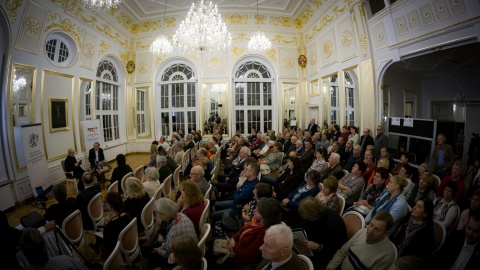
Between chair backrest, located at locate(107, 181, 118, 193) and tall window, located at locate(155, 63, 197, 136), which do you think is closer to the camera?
chair backrest, located at locate(107, 181, 118, 193)

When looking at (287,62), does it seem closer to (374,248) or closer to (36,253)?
(374,248)

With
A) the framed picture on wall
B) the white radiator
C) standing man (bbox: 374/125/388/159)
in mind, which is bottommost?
the white radiator

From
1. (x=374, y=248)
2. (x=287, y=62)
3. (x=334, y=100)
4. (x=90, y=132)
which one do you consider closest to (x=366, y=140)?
(x=334, y=100)

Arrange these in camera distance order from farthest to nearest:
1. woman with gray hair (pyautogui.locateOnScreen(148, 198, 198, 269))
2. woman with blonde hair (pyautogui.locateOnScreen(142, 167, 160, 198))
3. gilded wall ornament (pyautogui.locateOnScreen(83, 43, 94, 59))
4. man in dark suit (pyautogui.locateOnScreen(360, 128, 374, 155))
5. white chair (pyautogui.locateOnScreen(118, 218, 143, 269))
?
1. gilded wall ornament (pyautogui.locateOnScreen(83, 43, 94, 59))
2. man in dark suit (pyautogui.locateOnScreen(360, 128, 374, 155))
3. woman with blonde hair (pyautogui.locateOnScreen(142, 167, 160, 198))
4. white chair (pyautogui.locateOnScreen(118, 218, 143, 269))
5. woman with gray hair (pyautogui.locateOnScreen(148, 198, 198, 269))

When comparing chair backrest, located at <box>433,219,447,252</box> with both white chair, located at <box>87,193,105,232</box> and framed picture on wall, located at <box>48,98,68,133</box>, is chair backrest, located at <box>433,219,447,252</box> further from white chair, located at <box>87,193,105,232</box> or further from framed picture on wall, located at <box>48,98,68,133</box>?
framed picture on wall, located at <box>48,98,68,133</box>

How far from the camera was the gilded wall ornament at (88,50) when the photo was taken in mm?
7023

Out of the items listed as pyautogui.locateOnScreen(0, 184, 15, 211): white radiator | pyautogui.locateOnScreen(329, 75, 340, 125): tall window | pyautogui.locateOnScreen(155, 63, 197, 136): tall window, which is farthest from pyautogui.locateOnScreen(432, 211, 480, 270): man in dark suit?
pyautogui.locateOnScreen(155, 63, 197, 136): tall window

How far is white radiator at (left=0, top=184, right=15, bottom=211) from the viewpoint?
13.9 feet

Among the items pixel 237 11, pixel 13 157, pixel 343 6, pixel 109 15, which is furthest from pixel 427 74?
pixel 13 157

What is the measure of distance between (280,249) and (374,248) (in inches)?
30.5

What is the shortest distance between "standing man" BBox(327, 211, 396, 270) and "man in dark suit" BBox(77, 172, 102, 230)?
304 centimetres

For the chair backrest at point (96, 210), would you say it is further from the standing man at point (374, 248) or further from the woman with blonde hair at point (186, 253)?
the standing man at point (374, 248)

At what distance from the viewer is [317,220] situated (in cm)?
200

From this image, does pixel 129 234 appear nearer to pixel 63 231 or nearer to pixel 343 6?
pixel 63 231
